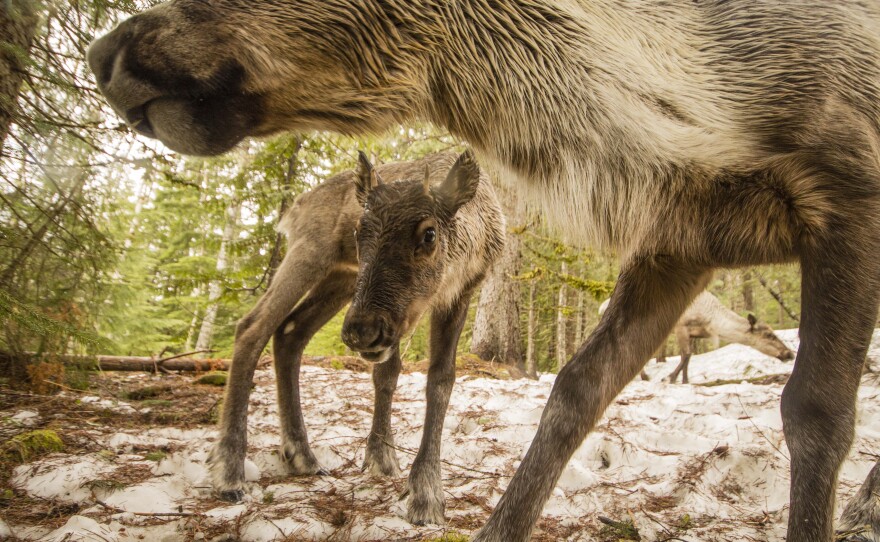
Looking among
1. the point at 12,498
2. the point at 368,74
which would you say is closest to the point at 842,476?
the point at 368,74

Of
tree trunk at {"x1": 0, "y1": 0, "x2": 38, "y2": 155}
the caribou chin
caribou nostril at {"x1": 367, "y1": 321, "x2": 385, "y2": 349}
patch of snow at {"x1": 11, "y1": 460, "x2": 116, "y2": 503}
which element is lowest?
patch of snow at {"x1": 11, "y1": 460, "x2": 116, "y2": 503}

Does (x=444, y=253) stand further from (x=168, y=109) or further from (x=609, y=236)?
(x=168, y=109)

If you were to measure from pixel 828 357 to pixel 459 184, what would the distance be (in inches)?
99.8

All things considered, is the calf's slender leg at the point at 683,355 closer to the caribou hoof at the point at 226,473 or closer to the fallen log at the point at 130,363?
the fallen log at the point at 130,363

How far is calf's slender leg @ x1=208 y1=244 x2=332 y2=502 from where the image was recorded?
3545 mm

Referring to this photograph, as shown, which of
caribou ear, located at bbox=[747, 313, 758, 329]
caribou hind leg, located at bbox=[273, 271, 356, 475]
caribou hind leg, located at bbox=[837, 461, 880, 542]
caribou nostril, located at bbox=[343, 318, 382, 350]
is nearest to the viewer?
caribou hind leg, located at bbox=[837, 461, 880, 542]

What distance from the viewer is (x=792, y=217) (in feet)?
6.48

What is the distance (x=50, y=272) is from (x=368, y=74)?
11.3 ft

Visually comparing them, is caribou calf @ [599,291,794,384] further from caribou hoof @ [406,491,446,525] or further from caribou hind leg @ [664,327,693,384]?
caribou hoof @ [406,491,446,525]

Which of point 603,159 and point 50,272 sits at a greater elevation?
point 603,159

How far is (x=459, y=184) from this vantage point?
151 inches

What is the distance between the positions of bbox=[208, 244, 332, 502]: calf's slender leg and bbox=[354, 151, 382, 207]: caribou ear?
818 mm

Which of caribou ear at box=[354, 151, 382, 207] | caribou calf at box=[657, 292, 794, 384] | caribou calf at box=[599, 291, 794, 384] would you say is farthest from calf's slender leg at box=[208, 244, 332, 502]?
caribou calf at box=[599, 291, 794, 384]

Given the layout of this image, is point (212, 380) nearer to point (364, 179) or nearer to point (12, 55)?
point (364, 179)
